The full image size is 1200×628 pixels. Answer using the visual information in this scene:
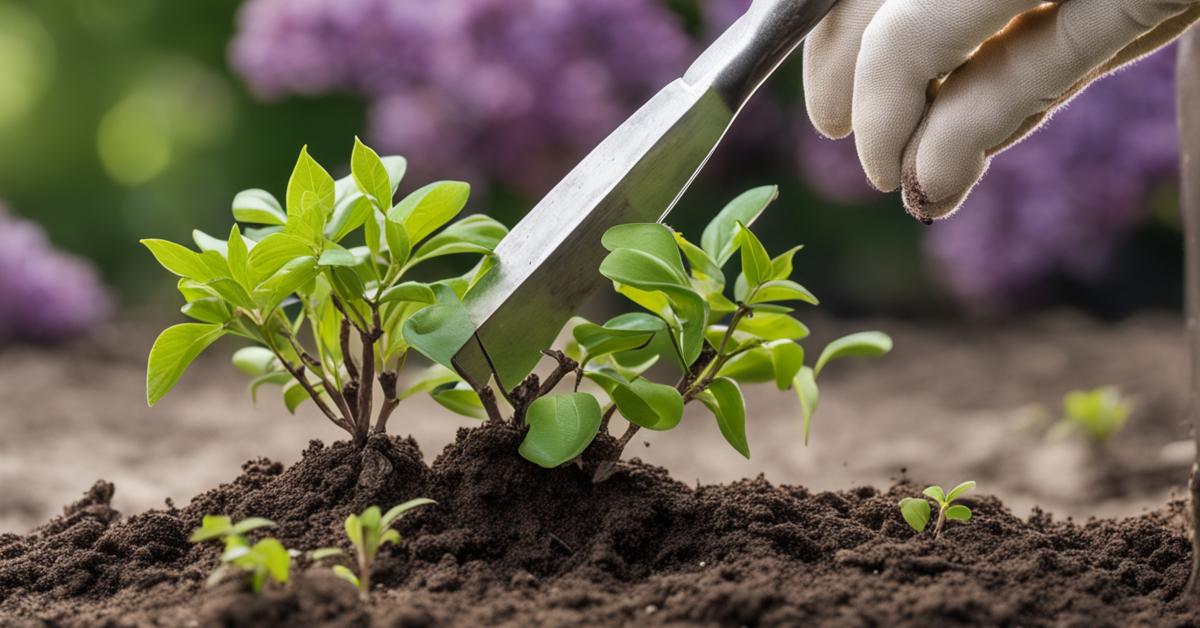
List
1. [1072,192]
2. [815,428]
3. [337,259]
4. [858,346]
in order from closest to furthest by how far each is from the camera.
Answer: [337,259], [858,346], [815,428], [1072,192]

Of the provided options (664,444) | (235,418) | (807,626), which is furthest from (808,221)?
(807,626)

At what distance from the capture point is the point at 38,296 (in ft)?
9.43

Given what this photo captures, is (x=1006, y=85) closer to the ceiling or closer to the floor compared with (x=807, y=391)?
closer to the ceiling

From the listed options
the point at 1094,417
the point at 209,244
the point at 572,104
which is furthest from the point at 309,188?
the point at 572,104

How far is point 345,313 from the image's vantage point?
3.48ft

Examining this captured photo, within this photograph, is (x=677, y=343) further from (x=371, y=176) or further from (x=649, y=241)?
(x=371, y=176)

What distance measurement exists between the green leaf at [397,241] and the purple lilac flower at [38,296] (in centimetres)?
222

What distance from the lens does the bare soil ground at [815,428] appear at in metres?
1.91

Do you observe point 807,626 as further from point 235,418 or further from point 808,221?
point 808,221

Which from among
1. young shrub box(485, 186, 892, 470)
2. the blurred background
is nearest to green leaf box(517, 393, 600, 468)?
young shrub box(485, 186, 892, 470)

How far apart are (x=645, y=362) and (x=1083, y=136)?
2.58 m

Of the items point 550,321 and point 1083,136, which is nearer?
point 550,321

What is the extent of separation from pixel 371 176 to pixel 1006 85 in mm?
628

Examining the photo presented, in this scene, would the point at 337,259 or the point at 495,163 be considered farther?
the point at 495,163
